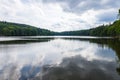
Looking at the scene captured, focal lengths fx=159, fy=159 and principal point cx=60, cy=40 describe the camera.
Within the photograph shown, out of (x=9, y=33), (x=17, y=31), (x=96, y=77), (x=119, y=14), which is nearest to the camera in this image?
(x=96, y=77)

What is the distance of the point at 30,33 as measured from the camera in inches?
7156

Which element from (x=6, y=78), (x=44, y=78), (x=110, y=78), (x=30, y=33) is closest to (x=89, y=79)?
(x=110, y=78)

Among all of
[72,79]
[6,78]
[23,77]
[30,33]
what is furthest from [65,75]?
[30,33]

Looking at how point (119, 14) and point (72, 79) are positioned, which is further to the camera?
point (119, 14)

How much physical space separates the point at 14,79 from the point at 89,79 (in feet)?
18.5

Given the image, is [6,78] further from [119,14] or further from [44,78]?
[119,14]

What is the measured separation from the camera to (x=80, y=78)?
40.8 ft

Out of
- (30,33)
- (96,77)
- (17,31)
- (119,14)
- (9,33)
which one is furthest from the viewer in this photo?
(30,33)

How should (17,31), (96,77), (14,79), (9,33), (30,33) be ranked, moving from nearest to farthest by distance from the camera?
(14,79)
(96,77)
(9,33)
(17,31)
(30,33)

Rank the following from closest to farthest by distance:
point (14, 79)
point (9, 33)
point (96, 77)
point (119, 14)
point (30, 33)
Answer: point (14, 79)
point (96, 77)
point (119, 14)
point (9, 33)
point (30, 33)

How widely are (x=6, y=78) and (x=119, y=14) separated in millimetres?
63788

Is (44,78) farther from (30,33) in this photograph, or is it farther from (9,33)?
(30,33)

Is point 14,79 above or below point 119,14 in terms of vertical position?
below

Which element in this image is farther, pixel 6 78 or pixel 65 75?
pixel 65 75
